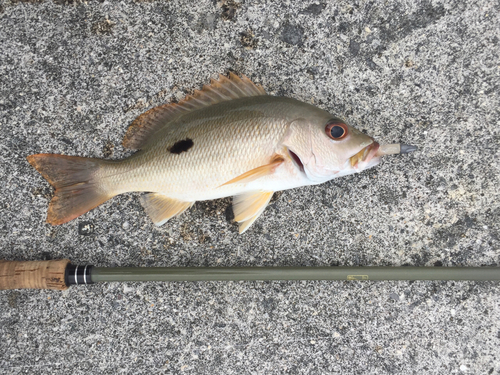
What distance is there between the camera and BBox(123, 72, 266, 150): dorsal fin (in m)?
1.78

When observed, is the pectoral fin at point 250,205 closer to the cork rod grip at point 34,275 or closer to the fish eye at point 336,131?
the fish eye at point 336,131

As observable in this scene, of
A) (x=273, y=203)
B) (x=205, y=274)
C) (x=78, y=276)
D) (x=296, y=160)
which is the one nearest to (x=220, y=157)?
(x=296, y=160)

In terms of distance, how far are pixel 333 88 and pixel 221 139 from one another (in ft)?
2.32

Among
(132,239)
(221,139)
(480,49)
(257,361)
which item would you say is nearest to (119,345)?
(132,239)

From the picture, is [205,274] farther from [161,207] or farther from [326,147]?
[326,147]

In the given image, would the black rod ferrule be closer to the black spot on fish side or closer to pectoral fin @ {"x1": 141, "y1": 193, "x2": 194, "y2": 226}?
pectoral fin @ {"x1": 141, "y1": 193, "x2": 194, "y2": 226}

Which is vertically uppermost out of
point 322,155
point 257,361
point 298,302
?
point 322,155

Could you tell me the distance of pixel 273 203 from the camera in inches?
77.9

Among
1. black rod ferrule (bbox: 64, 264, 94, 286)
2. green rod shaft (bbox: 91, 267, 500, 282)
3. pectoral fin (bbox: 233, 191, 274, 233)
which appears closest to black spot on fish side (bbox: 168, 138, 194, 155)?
pectoral fin (bbox: 233, 191, 274, 233)

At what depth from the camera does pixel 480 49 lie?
1907 millimetres

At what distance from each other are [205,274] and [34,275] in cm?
85

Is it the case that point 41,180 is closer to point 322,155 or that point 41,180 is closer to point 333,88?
point 322,155

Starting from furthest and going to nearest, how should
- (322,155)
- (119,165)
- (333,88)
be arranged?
(333,88) < (119,165) < (322,155)

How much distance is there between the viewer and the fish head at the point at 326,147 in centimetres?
162
